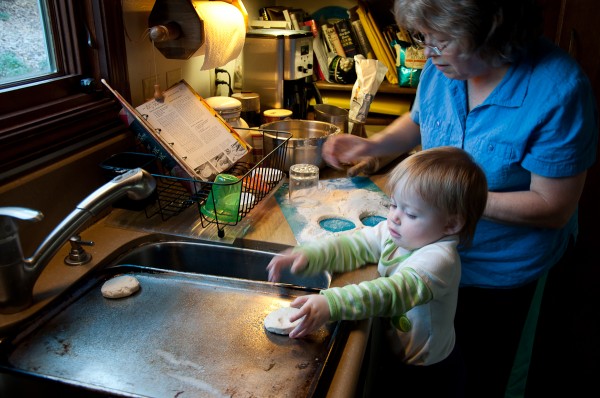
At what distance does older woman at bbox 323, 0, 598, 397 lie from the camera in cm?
95

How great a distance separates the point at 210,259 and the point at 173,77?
0.61 metres

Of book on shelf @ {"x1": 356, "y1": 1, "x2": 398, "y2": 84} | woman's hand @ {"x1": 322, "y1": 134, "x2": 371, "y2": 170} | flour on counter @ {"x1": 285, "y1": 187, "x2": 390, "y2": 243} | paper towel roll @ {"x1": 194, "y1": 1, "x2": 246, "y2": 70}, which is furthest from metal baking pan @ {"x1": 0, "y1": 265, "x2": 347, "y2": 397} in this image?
book on shelf @ {"x1": 356, "y1": 1, "x2": 398, "y2": 84}

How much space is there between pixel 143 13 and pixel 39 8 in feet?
0.85

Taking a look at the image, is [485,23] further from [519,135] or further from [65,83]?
[65,83]

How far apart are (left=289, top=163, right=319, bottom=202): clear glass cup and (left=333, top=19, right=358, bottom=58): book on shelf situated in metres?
1.04

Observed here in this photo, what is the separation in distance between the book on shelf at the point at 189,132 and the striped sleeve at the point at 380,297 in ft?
1.79

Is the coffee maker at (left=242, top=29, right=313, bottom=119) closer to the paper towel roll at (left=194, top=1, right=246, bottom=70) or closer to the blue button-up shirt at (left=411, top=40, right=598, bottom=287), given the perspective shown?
the paper towel roll at (left=194, top=1, right=246, bottom=70)

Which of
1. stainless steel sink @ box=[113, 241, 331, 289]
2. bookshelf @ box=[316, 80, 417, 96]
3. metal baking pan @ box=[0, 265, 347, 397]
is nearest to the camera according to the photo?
metal baking pan @ box=[0, 265, 347, 397]

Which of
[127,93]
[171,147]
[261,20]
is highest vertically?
[261,20]

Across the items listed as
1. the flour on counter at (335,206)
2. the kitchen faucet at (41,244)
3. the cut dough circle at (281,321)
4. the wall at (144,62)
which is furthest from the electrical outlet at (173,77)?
the cut dough circle at (281,321)

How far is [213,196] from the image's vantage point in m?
1.19

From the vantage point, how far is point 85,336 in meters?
0.86

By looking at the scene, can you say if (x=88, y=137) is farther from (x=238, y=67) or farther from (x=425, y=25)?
(x=238, y=67)

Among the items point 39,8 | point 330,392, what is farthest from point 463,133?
point 39,8
